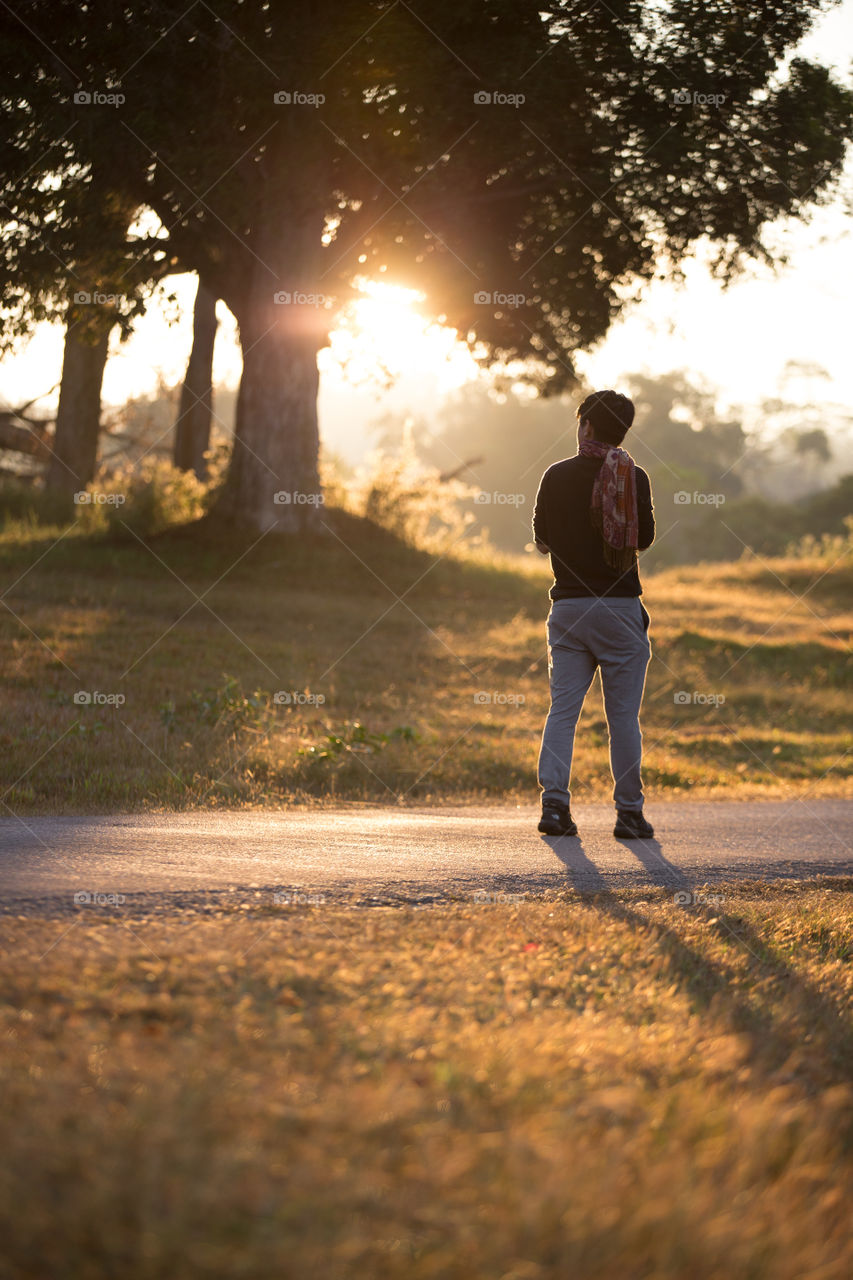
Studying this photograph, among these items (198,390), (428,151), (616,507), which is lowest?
(616,507)

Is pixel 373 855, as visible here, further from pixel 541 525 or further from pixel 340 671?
pixel 340 671

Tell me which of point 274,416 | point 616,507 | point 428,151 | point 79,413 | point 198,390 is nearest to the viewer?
point 616,507

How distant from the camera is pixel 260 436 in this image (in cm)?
2025

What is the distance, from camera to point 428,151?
1781 centimetres

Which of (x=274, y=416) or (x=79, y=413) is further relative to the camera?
(x=79, y=413)

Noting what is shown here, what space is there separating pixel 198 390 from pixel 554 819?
21530mm

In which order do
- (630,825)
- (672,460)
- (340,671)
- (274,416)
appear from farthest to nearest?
1. (672,460)
2. (274,416)
3. (340,671)
4. (630,825)

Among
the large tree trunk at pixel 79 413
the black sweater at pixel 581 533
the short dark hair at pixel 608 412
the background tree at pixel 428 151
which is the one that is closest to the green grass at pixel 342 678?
the background tree at pixel 428 151

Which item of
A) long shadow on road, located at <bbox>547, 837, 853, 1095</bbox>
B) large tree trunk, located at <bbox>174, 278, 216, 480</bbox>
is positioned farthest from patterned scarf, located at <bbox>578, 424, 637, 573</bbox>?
large tree trunk, located at <bbox>174, 278, 216, 480</bbox>

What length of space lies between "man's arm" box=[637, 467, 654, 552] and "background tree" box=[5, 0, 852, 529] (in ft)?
37.2

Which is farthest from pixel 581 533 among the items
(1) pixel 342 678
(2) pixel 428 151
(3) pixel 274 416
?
(3) pixel 274 416

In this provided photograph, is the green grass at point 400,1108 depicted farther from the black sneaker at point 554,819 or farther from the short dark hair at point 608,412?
the short dark hair at point 608,412

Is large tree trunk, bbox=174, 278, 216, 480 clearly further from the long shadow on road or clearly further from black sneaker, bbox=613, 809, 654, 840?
the long shadow on road

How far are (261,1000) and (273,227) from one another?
1676cm
